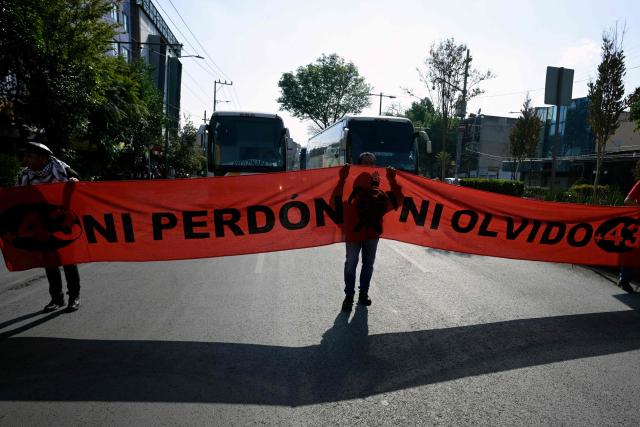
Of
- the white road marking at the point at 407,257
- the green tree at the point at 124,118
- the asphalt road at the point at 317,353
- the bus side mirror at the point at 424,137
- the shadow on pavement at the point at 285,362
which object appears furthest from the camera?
the green tree at the point at 124,118

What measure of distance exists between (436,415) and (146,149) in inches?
1015

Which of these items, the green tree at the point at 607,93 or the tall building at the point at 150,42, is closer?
the green tree at the point at 607,93

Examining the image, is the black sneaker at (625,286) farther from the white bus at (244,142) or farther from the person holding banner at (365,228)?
the white bus at (244,142)

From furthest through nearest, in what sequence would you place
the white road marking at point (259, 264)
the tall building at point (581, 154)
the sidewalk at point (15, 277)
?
the tall building at point (581, 154)
the white road marking at point (259, 264)
the sidewalk at point (15, 277)

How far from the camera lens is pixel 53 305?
5.34m

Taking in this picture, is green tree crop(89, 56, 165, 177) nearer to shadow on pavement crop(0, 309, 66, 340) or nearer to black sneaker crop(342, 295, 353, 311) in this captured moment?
shadow on pavement crop(0, 309, 66, 340)

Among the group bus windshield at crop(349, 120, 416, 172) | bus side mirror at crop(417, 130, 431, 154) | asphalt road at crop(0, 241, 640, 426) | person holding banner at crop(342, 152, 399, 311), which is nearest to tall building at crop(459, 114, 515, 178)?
bus side mirror at crop(417, 130, 431, 154)

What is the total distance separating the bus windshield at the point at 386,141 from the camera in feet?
54.4

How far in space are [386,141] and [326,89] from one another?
44.1m

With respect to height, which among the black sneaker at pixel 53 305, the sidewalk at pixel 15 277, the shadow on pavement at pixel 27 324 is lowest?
the sidewalk at pixel 15 277

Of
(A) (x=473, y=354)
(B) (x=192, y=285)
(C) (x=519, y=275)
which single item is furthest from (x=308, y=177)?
(C) (x=519, y=275)

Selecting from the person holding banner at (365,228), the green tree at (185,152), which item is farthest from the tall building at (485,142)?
the person holding banner at (365,228)

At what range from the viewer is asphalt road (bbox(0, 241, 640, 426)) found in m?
3.12

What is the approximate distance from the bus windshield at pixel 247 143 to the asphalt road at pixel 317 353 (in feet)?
32.5
